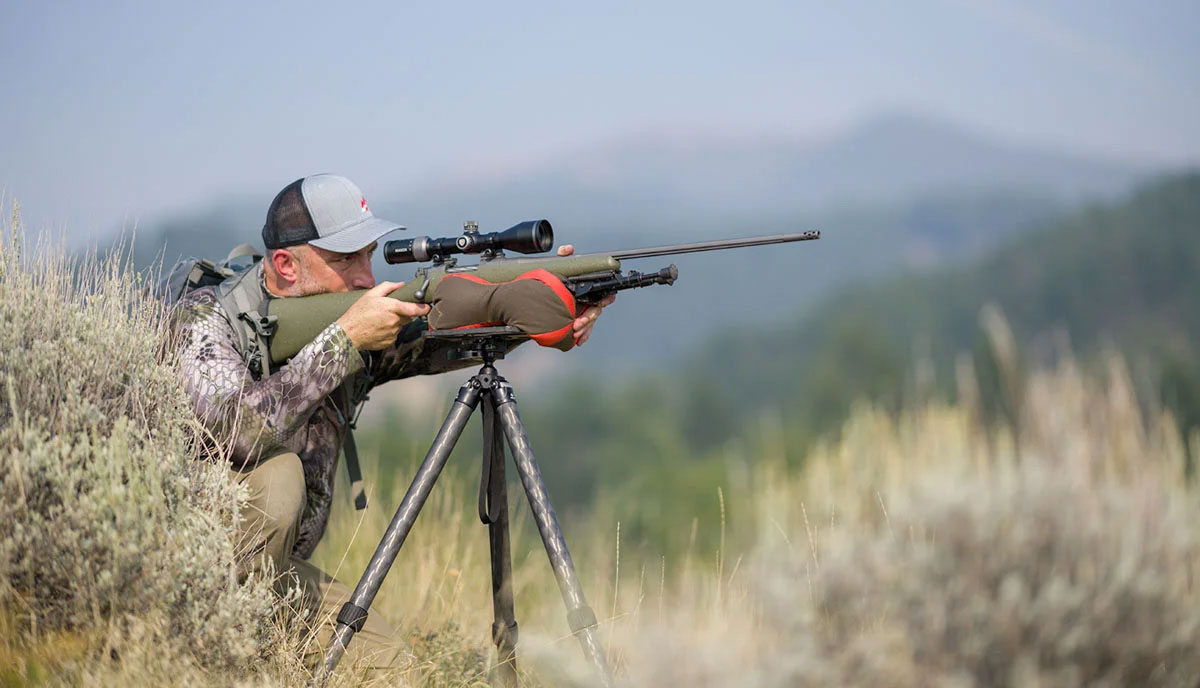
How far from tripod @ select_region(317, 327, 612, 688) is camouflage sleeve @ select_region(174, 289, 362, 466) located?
0.40 m

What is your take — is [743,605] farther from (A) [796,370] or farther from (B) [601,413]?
(A) [796,370]

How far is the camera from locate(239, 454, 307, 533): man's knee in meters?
3.88

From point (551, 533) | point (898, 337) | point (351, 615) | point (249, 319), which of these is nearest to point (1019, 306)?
point (898, 337)

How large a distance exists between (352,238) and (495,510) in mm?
1180

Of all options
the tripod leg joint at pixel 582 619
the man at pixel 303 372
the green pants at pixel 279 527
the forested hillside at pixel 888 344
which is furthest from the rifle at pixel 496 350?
the forested hillside at pixel 888 344

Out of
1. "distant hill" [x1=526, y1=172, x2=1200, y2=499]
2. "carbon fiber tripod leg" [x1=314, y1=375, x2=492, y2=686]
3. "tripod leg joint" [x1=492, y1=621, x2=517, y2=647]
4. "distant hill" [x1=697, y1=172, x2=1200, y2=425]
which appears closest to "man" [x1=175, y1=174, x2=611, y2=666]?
"carbon fiber tripod leg" [x1=314, y1=375, x2=492, y2=686]

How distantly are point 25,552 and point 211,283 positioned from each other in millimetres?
1426

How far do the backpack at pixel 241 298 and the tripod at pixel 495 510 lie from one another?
541 millimetres

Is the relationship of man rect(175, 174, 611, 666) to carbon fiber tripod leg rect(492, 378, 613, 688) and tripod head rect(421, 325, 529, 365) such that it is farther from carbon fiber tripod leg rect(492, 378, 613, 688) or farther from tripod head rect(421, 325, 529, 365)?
carbon fiber tripod leg rect(492, 378, 613, 688)

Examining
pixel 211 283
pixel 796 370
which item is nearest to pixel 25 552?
pixel 211 283

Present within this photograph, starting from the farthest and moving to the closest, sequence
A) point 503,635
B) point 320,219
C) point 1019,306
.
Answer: point 1019,306, point 320,219, point 503,635

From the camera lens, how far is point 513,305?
3797 mm

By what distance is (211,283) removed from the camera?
4414 mm

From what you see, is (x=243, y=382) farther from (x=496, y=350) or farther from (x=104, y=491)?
(x=496, y=350)
